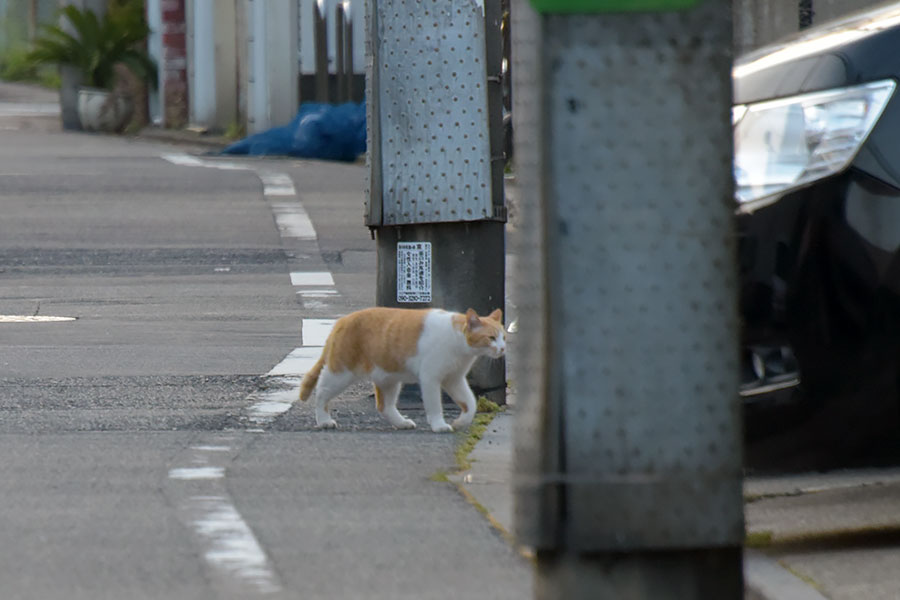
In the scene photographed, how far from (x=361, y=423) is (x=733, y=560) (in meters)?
4.37

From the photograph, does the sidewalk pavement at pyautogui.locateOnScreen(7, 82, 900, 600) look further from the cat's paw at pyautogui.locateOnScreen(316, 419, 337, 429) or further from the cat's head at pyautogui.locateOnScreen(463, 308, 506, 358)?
the cat's paw at pyautogui.locateOnScreen(316, 419, 337, 429)

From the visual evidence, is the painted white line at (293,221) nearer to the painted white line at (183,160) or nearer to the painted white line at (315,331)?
the painted white line at (315,331)

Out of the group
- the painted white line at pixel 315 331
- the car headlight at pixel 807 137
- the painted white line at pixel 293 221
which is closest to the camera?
the car headlight at pixel 807 137

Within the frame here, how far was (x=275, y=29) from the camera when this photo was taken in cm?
2975

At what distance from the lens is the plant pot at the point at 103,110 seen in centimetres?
3469

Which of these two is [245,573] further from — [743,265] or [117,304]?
[117,304]

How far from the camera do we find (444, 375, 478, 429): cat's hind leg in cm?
738

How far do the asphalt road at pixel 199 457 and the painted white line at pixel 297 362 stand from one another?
92 mm

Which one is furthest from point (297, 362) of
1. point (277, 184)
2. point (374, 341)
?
point (277, 184)

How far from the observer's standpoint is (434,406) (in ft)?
24.0

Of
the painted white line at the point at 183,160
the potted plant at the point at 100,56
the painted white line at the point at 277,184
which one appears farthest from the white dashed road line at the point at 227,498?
the potted plant at the point at 100,56

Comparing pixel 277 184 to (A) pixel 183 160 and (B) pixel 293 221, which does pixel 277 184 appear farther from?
(A) pixel 183 160

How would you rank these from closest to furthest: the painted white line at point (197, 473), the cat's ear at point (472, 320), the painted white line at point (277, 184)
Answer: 1. the painted white line at point (197, 473)
2. the cat's ear at point (472, 320)
3. the painted white line at point (277, 184)

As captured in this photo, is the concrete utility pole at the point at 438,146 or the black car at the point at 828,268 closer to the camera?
the black car at the point at 828,268
